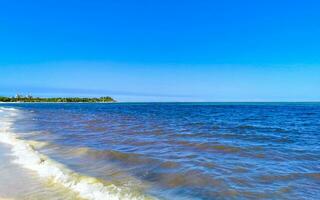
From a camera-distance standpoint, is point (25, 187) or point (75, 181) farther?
point (75, 181)

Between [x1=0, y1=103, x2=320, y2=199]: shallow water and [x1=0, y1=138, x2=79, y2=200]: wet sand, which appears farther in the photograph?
[x1=0, y1=103, x2=320, y2=199]: shallow water

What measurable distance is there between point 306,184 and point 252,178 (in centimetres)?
123

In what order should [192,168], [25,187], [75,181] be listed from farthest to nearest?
[192,168] → [75,181] → [25,187]

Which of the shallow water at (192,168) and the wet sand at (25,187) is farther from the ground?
the shallow water at (192,168)

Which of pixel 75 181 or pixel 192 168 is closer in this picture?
pixel 75 181

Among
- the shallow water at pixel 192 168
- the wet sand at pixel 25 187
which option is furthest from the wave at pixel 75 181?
the wet sand at pixel 25 187

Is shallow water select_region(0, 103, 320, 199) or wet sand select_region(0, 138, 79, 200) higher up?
shallow water select_region(0, 103, 320, 199)

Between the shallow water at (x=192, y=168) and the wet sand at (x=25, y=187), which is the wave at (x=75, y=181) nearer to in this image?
the shallow water at (x=192, y=168)

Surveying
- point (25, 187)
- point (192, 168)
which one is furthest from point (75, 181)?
point (192, 168)

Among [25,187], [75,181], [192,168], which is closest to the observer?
[25,187]

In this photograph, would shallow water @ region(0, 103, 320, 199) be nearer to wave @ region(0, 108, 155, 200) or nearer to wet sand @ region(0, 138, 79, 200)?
wave @ region(0, 108, 155, 200)

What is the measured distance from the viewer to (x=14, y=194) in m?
6.49

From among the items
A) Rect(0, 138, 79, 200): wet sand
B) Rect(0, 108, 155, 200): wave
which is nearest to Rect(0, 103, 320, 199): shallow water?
Rect(0, 108, 155, 200): wave

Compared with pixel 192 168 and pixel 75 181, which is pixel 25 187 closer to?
pixel 75 181
